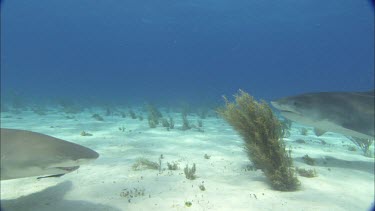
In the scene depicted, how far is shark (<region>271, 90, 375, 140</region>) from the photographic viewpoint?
7.20 metres

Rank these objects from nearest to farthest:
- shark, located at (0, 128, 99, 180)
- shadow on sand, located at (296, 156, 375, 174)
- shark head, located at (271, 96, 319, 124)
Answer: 1. shark, located at (0, 128, 99, 180)
2. shark head, located at (271, 96, 319, 124)
3. shadow on sand, located at (296, 156, 375, 174)

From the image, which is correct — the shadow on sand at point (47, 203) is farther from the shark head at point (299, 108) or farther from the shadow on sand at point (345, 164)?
the shadow on sand at point (345, 164)

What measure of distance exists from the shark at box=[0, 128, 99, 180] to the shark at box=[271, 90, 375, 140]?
17.3 feet

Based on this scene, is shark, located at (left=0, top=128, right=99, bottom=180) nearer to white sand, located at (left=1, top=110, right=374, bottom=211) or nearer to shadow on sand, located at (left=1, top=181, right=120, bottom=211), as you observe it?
shadow on sand, located at (left=1, top=181, right=120, bottom=211)

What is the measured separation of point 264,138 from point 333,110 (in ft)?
7.20

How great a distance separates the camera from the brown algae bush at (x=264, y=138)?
20.1 feet

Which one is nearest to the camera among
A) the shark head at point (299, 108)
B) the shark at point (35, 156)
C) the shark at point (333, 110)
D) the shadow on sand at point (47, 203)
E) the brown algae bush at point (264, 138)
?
the shark at point (35, 156)

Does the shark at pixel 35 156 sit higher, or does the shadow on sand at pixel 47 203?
the shark at pixel 35 156

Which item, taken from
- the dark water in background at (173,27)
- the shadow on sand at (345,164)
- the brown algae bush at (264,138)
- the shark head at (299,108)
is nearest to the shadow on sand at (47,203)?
the brown algae bush at (264,138)

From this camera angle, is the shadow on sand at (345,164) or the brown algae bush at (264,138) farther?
the shadow on sand at (345,164)

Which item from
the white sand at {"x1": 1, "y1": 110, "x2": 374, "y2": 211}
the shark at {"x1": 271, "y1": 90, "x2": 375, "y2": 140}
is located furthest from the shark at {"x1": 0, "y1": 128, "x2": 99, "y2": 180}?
the shark at {"x1": 271, "y1": 90, "x2": 375, "y2": 140}

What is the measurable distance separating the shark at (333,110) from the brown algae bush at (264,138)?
984 mm

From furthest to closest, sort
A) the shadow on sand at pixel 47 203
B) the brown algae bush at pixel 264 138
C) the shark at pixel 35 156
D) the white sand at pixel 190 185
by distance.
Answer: the brown algae bush at pixel 264 138 < the white sand at pixel 190 185 < the shadow on sand at pixel 47 203 < the shark at pixel 35 156

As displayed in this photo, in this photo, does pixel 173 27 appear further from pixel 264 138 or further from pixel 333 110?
pixel 264 138
